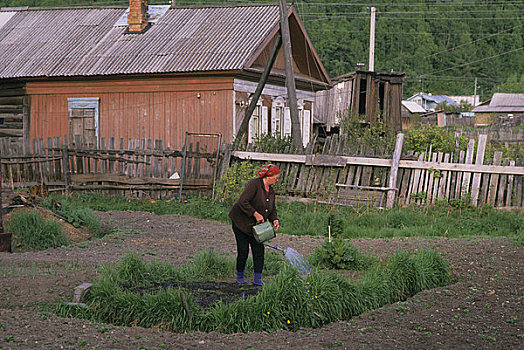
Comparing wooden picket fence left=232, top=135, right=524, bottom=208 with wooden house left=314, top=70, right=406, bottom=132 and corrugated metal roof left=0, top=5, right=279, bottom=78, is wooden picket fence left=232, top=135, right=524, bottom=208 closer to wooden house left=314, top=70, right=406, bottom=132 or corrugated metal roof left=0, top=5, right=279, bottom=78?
corrugated metal roof left=0, top=5, right=279, bottom=78

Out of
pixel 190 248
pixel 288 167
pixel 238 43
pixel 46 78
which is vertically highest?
pixel 238 43

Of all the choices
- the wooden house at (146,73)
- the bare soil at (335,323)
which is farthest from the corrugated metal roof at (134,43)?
the bare soil at (335,323)

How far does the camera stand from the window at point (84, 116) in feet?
68.8

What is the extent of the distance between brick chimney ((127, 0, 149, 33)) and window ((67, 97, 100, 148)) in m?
2.90

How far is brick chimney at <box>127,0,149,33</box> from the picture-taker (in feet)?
72.3

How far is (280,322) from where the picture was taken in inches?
246

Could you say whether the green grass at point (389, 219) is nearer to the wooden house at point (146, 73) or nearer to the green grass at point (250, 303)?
the wooden house at point (146, 73)

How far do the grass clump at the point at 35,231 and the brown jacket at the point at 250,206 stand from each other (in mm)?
4010

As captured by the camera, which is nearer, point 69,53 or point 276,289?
point 276,289

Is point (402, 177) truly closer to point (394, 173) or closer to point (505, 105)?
point (394, 173)

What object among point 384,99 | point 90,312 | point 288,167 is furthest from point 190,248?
point 384,99

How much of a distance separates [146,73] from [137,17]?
344cm

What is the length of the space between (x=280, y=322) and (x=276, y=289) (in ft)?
1.13

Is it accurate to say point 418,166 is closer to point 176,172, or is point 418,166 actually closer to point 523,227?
point 523,227
